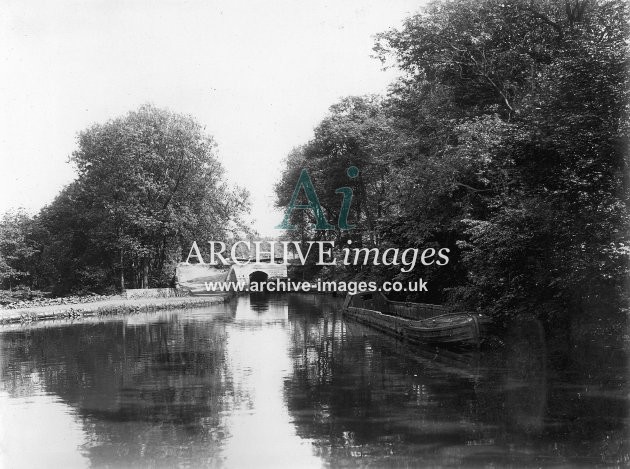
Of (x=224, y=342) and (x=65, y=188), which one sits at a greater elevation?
(x=65, y=188)

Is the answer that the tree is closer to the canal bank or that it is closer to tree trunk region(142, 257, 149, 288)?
tree trunk region(142, 257, 149, 288)

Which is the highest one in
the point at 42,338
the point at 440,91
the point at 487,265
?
the point at 440,91

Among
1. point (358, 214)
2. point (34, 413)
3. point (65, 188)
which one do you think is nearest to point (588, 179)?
point (34, 413)

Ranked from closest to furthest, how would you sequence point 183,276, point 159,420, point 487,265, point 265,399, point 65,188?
point 159,420 < point 265,399 < point 487,265 < point 183,276 < point 65,188

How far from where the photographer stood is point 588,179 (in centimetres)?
1438

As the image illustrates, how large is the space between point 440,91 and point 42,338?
1788 centimetres

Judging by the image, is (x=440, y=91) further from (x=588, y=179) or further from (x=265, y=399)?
(x=265, y=399)

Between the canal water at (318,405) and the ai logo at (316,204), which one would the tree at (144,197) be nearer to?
the ai logo at (316,204)

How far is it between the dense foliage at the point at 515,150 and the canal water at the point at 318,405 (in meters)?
2.18

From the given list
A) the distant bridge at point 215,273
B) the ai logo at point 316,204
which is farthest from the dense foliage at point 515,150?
the distant bridge at point 215,273

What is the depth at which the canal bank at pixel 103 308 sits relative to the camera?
31545 mm

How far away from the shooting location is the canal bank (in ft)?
103

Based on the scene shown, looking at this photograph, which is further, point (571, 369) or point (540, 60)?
point (540, 60)

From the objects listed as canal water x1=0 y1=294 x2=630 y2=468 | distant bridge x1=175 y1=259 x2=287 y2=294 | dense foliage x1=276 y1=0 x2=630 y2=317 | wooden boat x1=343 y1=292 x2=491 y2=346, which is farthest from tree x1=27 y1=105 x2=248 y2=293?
canal water x1=0 y1=294 x2=630 y2=468
